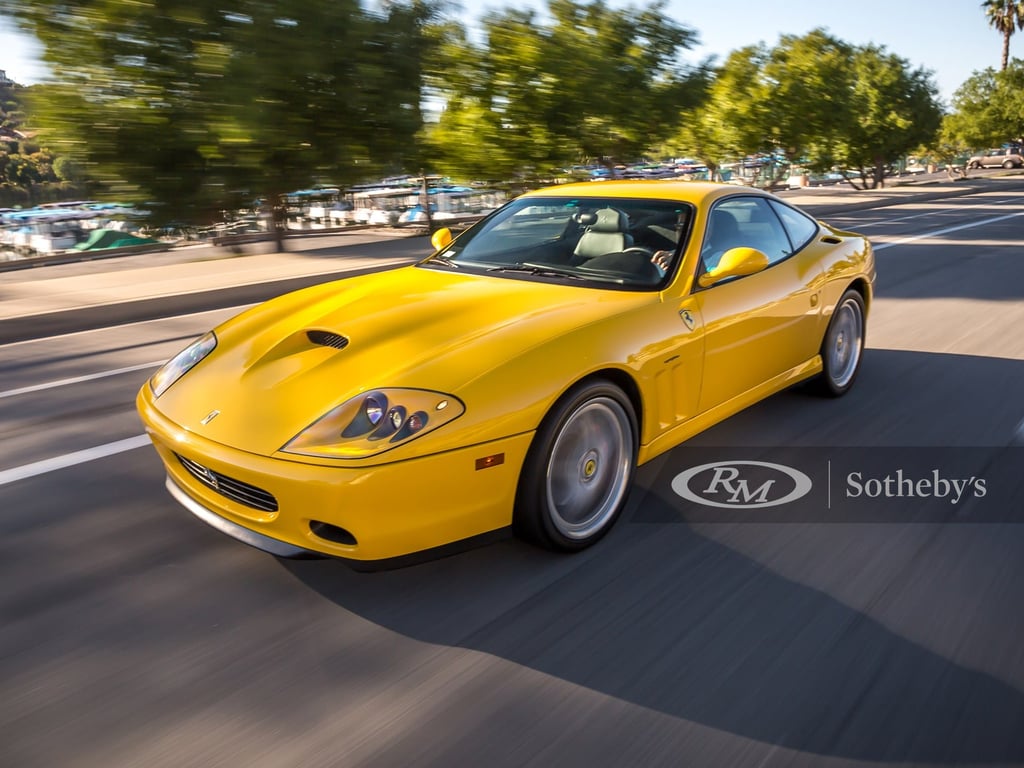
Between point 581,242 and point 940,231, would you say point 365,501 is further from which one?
point 940,231

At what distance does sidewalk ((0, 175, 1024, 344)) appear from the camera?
8891mm

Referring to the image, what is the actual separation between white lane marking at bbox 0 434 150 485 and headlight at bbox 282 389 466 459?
7.37 ft

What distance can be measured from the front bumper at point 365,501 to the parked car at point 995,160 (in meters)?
62.6

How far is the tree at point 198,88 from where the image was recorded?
1116cm

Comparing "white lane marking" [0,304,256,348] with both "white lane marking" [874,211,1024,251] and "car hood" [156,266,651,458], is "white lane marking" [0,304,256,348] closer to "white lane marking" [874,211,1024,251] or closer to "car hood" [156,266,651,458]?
"car hood" [156,266,651,458]

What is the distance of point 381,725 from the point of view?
8.19ft

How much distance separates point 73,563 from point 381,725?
1666 mm

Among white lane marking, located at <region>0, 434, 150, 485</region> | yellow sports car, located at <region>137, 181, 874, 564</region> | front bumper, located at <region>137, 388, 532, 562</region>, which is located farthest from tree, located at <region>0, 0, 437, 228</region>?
front bumper, located at <region>137, 388, 532, 562</region>

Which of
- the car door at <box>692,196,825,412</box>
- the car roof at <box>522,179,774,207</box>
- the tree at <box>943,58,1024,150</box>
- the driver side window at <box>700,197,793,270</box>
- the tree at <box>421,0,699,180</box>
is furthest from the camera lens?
the tree at <box>943,58,1024,150</box>

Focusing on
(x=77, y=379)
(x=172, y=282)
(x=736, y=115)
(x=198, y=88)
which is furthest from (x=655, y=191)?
(x=736, y=115)

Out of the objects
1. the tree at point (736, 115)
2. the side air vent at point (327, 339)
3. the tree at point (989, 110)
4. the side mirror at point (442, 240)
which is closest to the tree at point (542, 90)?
the tree at point (736, 115)

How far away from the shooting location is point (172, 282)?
10898 mm

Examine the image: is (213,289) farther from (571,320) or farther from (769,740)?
(769,740)

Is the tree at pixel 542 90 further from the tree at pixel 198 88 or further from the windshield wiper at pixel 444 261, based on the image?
the windshield wiper at pixel 444 261
